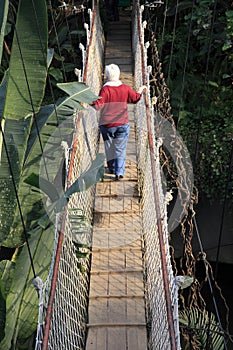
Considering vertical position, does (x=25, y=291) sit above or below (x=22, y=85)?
below

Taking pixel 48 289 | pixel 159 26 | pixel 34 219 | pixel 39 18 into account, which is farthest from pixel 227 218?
pixel 48 289

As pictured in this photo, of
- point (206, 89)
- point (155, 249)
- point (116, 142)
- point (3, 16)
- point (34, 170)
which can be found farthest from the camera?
point (206, 89)

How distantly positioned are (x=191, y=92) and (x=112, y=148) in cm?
245

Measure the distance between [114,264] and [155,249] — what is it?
30 cm

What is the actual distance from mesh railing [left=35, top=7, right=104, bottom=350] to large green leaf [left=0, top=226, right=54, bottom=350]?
6.9 inches

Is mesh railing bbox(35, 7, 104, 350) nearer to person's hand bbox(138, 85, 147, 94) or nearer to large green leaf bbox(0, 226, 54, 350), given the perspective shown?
large green leaf bbox(0, 226, 54, 350)

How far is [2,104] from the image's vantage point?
2.71 m

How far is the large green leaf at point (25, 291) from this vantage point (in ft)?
8.25

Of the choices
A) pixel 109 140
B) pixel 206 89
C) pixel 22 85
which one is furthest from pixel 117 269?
pixel 206 89

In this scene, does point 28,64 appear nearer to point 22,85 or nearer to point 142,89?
point 22,85

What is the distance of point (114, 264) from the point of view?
2.59 metres

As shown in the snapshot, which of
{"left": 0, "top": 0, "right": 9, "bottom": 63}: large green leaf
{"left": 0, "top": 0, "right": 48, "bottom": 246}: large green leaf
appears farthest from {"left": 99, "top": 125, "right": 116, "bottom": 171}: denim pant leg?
{"left": 0, "top": 0, "right": 9, "bottom": 63}: large green leaf

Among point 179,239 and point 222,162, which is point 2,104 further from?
point 179,239

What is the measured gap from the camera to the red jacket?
289cm
